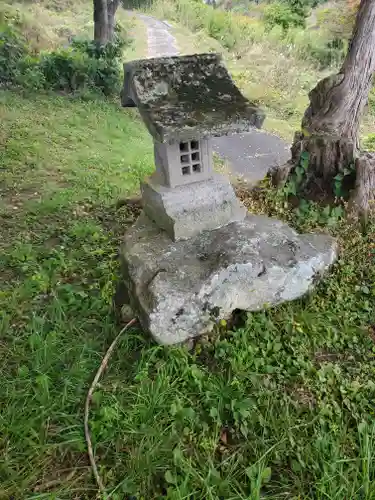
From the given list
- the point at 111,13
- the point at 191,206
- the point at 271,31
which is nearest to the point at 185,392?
the point at 191,206

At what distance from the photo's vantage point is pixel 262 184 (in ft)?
20.7

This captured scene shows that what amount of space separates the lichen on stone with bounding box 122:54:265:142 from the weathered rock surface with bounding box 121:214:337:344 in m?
1.21

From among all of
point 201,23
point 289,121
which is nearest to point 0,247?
point 289,121

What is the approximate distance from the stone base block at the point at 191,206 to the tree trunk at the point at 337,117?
1.76 meters

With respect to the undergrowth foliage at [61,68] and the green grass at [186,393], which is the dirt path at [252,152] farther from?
the undergrowth foliage at [61,68]

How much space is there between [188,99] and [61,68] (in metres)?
9.74

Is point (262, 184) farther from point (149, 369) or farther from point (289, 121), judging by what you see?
point (289, 121)

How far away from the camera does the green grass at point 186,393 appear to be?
117 inches

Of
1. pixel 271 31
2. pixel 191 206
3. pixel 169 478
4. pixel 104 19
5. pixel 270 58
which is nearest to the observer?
pixel 169 478

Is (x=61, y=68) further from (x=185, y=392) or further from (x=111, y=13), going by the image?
(x=185, y=392)

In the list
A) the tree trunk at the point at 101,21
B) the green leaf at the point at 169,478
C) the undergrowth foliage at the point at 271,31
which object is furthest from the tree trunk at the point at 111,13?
the green leaf at the point at 169,478

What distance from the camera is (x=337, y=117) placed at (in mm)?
5625

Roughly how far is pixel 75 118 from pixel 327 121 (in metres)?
7.08

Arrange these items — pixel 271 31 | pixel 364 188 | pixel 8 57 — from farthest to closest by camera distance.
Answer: pixel 271 31
pixel 8 57
pixel 364 188
